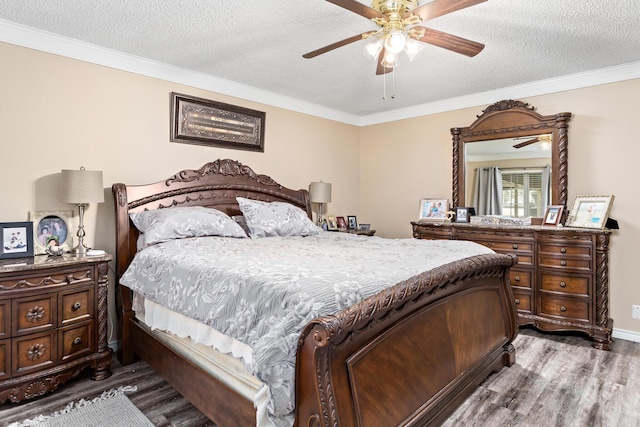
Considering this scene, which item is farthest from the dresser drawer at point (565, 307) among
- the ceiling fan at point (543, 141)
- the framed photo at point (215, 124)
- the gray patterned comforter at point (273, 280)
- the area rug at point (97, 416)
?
the area rug at point (97, 416)

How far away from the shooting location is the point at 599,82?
3506 mm

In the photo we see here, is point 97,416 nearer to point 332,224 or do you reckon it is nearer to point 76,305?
point 76,305

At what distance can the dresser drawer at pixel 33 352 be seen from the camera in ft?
7.32

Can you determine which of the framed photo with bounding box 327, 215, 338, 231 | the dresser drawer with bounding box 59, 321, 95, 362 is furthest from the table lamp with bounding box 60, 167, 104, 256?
the framed photo with bounding box 327, 215, 338, 231

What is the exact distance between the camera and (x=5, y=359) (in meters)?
2.19

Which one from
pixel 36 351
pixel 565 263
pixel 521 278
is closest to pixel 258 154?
pixel 36 351

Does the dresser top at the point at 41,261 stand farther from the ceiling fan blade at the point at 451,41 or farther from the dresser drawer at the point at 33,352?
the ceiling fan blade at the point at 451,41

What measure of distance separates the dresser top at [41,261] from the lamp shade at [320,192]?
247 cm

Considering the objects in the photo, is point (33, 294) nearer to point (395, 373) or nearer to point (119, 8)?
point (119, 8)

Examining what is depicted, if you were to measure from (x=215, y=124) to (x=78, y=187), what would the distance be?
1.50 meters

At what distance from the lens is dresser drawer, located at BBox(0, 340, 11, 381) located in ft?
7.14

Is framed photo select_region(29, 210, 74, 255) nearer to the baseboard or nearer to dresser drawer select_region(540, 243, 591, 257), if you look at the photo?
dresser drawer select_region(540, 243, 591, 257)

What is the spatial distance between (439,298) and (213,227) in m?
1.90

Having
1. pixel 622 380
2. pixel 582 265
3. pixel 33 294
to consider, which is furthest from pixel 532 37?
pixel 33 294
